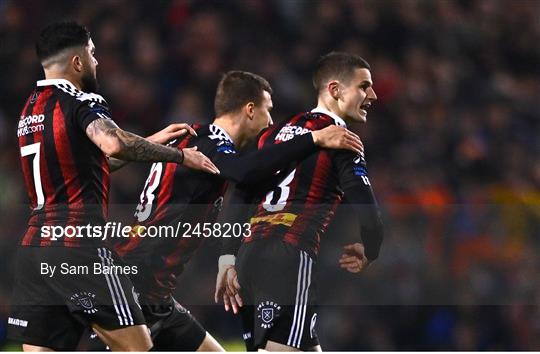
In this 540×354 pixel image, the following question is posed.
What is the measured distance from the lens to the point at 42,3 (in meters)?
11.9

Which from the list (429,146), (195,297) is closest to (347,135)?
(195,297)

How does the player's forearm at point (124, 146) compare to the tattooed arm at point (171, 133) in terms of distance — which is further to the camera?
the tattooed arm at point (171, 133)

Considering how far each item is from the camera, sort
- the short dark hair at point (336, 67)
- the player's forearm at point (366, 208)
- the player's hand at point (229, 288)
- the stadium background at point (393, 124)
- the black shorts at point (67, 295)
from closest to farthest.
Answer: the black shorts at point (67, 295) < the player's forearm at point (366, 208) < the player's hand at point (229, 288) < the short dark hair at point (336, 67) < the stadium background at point (393, 124)

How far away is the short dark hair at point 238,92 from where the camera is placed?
6.03 m

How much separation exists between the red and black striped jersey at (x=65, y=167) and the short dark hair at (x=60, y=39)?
254 millimetres

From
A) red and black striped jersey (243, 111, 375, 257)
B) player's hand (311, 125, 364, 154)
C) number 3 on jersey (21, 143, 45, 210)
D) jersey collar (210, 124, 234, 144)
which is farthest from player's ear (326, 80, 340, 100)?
number 3 on jersey (21, 143, 45, 210)

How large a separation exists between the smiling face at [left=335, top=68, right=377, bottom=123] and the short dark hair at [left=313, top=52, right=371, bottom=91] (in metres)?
0.03

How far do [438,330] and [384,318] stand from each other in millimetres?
501

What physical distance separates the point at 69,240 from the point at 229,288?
0.96 meters

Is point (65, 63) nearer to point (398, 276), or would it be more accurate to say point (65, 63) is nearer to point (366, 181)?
point (366, 181)

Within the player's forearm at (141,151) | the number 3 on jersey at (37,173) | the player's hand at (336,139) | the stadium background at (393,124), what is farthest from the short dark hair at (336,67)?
the stadium background at (393,124)

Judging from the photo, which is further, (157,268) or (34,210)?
(157,268)

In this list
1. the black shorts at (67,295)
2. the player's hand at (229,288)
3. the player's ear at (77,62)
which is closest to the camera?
the black shorts at (67,295)

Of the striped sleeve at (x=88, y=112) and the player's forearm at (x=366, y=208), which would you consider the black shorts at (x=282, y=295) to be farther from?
the striped sleeve at (x=88, y=112)
